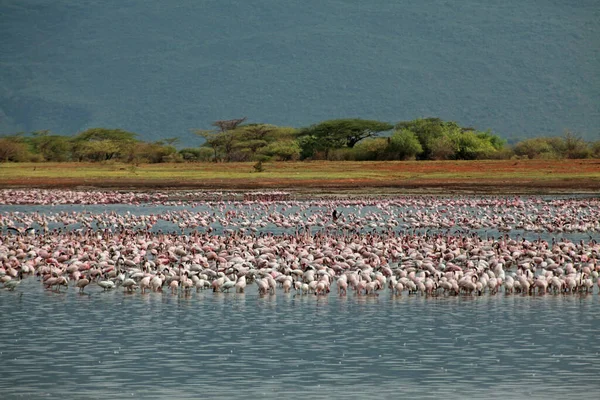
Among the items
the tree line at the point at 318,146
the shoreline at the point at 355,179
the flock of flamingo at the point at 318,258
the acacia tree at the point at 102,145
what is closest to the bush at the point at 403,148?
the tree line at the point at 318,146

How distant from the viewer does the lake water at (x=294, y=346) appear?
11156mm

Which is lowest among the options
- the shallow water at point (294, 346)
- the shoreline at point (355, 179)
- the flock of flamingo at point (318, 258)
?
the shallow water at point (294, 346)

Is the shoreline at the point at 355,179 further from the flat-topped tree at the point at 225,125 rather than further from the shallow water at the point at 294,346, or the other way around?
the flat-topped tree at the point at 225,125

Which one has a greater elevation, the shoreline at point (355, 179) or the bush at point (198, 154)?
the bush at point (198, 154)

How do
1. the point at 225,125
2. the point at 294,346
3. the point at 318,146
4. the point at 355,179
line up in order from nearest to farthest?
the point at 294,346
the point at 355,179
the point at 318,146
the point at 225,125

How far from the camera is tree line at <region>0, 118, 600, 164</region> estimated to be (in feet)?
281

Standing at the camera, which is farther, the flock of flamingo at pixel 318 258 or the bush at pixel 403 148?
the bush at pixel 403 148

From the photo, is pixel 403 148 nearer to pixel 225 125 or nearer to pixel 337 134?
pixel 337 134

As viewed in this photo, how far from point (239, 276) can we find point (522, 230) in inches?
531

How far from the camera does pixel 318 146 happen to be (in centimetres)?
9738

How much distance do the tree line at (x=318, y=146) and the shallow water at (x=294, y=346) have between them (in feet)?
199

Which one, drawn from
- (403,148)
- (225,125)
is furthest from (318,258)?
(225,125)

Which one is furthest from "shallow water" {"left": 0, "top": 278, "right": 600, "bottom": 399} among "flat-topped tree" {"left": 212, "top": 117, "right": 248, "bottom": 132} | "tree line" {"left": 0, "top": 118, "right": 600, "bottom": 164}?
"flat-topped tree" {"left": 212, "top": 117, "right": 248, "bottom": 132}

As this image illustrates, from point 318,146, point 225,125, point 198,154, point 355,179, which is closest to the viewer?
point 355,179
